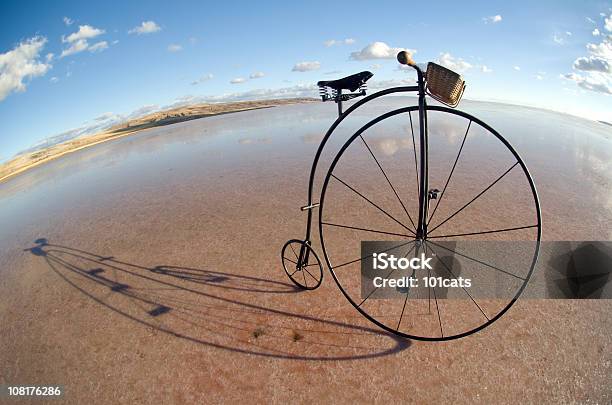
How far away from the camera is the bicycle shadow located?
3.74 meters

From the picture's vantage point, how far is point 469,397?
9.87ft

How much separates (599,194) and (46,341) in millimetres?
11261

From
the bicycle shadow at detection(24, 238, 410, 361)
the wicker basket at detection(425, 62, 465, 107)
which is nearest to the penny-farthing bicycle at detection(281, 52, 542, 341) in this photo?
the wicker basket at detection(425, 62, 465, 107)

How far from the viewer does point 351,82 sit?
3980mm

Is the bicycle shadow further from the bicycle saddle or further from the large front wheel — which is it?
the bicycle saddle

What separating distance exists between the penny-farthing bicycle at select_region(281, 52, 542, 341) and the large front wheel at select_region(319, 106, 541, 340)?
2cm

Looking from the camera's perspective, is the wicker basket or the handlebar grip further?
the handlebar grip

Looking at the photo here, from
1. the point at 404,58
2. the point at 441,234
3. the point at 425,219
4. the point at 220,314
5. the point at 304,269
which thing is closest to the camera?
the point at 404,58

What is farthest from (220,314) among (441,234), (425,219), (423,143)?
(441,234)

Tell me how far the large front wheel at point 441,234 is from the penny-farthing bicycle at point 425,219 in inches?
0.7

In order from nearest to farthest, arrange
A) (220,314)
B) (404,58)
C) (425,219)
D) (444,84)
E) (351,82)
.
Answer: (444,84) < (404,58) < (425,219) < (351,82) < (220,314)

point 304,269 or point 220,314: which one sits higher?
point 304,269

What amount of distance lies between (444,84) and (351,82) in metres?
1.35

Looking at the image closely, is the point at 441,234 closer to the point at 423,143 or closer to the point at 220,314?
the point at 423,143
